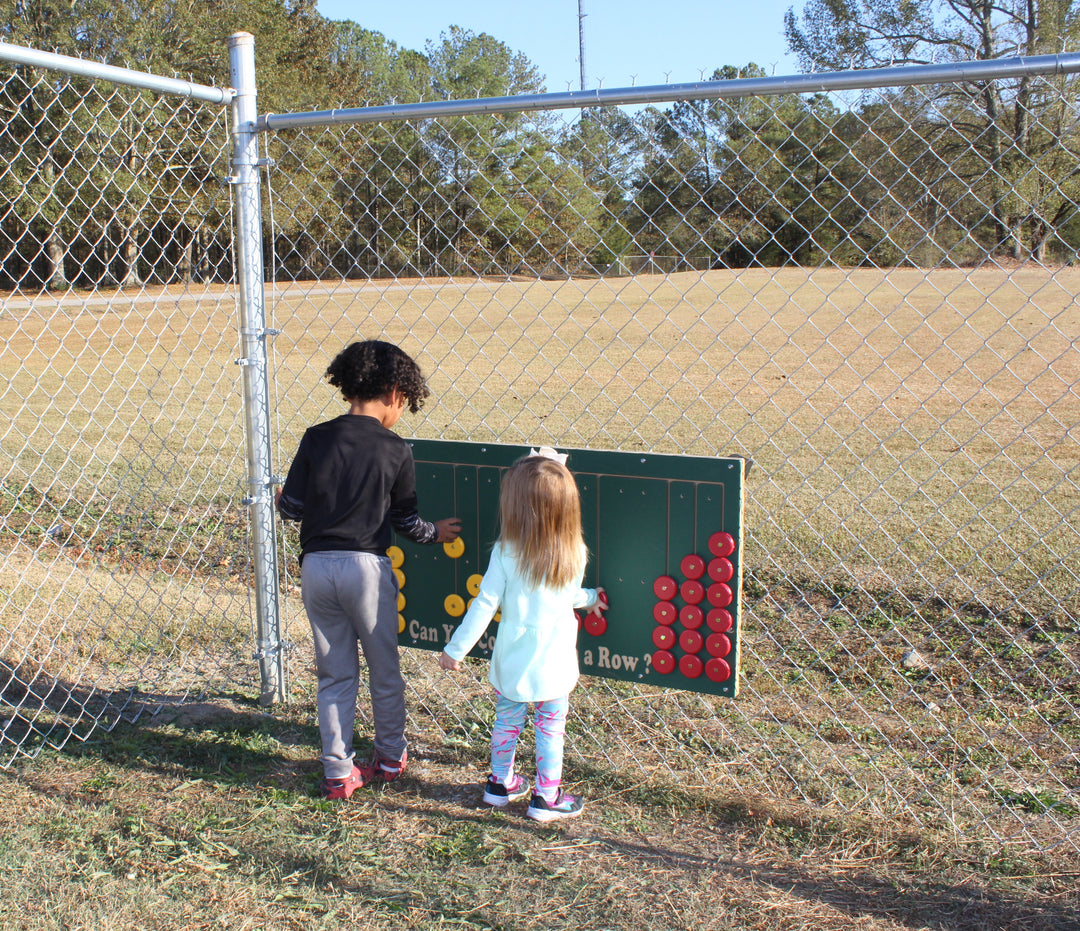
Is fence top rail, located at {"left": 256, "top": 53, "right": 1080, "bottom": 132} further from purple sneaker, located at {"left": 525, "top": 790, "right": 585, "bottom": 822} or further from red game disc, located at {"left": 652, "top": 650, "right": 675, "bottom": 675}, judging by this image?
purple sneaker, located at {"left": 525, "top": 790, "right": 585, "bottom": 822}

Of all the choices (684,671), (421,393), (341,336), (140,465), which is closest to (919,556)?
(684,671)

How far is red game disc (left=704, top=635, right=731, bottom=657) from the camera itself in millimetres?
2621

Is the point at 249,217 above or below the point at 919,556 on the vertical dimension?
above

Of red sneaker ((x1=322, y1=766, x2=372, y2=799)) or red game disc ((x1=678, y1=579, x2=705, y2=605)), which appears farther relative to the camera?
red sneaker ((x1=322, y1=766, x2=372, y2=799))

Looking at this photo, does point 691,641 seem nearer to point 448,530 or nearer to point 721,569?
point 721,569

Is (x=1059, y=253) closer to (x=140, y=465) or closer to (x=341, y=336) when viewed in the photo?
(x=140, y=465)

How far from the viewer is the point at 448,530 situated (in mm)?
2877

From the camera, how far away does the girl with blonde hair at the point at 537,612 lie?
2549mm

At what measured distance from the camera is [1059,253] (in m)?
2.43

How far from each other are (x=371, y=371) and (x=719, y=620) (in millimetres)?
1252

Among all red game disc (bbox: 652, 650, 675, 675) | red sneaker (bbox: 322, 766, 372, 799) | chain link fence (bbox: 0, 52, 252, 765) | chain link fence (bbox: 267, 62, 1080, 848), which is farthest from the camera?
chain link fence (bbox: 0, 52, 252, 765)

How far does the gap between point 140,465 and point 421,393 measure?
4.98 meters

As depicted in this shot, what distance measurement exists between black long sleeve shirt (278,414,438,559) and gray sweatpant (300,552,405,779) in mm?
63

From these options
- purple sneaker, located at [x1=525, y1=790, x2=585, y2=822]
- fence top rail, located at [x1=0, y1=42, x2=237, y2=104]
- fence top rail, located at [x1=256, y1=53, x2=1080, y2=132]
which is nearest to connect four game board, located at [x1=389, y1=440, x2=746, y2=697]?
purple sneaker, located at [x1=525, y1=790, x2=585, y2=822]
